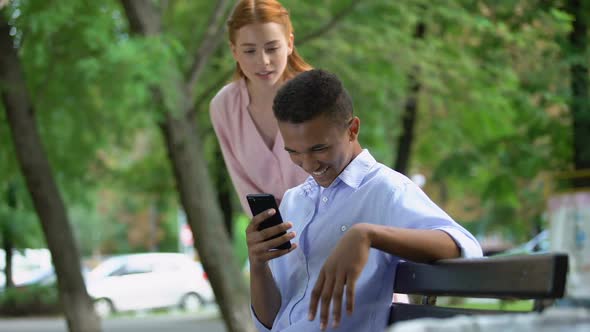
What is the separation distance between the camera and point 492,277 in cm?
203

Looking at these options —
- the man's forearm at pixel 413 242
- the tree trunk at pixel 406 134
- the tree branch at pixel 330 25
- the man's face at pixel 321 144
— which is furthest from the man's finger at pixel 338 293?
the tree trunk at pixel 406 134

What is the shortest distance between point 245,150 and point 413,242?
1.82 metres

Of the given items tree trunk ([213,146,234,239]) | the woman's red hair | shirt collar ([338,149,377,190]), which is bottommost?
tree trunk ([213,146,234,239])

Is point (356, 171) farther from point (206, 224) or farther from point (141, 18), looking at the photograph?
point (141, 18)

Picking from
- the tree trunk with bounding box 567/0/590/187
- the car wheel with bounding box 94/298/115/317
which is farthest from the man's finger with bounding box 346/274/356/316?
the car wheel with bounding box 94/298/115/317

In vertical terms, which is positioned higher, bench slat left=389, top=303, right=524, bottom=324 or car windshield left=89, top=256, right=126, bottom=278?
bench slat left=389, top=303, right=524, bottom=324

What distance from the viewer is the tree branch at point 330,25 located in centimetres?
1139

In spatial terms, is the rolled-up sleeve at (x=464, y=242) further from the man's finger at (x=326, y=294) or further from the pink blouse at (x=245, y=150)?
the pink blouse at (x=245, y=150)

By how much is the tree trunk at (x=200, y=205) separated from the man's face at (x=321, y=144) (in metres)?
7.95

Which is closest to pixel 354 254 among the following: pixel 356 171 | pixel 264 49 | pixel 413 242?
pixel 413 242

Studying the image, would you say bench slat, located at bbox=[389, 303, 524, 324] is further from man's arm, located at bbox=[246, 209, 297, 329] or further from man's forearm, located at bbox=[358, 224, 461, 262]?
man's arm, located at bbox=[246, 209, 297, 329]

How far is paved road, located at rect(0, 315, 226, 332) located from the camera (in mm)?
20812

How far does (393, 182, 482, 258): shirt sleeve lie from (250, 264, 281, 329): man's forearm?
443 mm

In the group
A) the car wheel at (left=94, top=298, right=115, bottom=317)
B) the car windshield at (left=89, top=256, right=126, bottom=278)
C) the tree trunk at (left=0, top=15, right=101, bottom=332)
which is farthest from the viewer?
the car windshield at (left=89, top=256, right=126, bottom=278)
